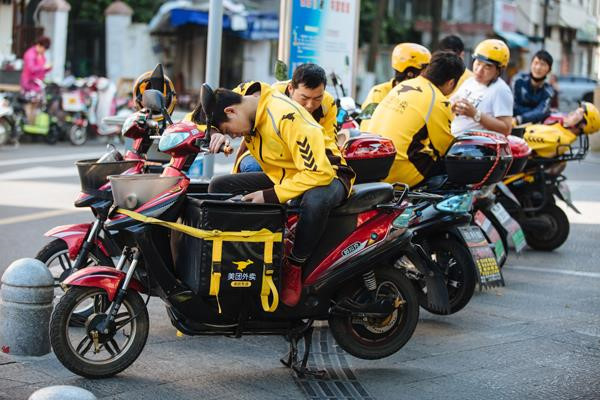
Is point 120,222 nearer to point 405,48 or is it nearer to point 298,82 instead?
point 298,82

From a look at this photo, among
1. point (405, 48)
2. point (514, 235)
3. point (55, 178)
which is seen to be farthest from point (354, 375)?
point (55, 178)

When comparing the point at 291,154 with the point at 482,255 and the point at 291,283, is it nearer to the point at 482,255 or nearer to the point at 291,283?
the point at 291,283

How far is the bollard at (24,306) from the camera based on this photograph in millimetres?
5766

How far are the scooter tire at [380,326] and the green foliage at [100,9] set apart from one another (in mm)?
30222

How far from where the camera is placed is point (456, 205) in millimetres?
7574

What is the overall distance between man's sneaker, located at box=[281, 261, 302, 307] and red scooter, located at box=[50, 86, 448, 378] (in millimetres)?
48

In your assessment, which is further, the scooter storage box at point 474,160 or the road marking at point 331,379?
the scooter storage box at point 474,160

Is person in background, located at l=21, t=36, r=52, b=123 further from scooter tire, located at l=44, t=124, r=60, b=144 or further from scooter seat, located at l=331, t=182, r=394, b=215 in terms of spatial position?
scooter seat, located at l=331, t=182, r=394, b=215

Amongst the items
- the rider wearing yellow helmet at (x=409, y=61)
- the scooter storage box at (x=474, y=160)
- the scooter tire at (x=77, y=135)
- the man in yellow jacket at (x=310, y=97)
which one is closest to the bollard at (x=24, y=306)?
the man in yellow jacket at (x=310, y=97)

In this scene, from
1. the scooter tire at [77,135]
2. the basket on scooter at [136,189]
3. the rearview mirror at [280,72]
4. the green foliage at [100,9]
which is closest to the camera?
the basket on scooter at [136,189]

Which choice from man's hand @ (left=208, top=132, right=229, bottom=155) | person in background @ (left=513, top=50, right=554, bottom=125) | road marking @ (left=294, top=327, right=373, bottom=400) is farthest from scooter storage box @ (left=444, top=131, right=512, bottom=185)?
person in background @ (left=513, top=50, right=554, bottom=125)

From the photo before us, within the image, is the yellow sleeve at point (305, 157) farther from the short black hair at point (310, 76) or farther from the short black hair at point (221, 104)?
the short black hair at point (310, 76)

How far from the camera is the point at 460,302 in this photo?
300 inches

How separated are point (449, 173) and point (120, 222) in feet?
9.86
